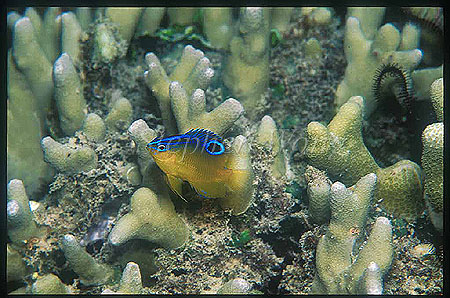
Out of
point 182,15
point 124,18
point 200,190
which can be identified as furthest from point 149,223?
point 182,15

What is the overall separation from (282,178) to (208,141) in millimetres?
983

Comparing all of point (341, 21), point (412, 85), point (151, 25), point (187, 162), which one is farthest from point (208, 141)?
point (341, 21)

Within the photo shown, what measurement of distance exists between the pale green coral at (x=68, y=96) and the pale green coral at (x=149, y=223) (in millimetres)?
1351

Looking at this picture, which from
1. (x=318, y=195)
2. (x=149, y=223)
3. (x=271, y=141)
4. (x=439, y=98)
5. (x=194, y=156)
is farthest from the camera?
(x=271, y=141)

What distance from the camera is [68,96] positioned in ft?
11.2

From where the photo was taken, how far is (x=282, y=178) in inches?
111

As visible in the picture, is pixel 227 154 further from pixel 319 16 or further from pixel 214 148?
pixel 319 16

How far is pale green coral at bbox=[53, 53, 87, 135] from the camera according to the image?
3.29 meters

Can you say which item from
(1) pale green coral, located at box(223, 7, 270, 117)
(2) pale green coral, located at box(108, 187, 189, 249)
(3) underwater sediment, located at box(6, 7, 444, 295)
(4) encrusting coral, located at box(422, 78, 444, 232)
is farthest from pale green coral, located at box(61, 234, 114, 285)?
(4) encrusting coral, located at box(422, 78, 444, 232)

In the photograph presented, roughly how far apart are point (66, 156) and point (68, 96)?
2.61ft

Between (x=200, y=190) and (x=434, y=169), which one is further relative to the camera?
(x=434, y=169)

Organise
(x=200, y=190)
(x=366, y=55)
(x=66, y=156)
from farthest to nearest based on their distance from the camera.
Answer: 1. (x=366, y=55)
2. (x=66, y=156)
3. (x=200, y=190)

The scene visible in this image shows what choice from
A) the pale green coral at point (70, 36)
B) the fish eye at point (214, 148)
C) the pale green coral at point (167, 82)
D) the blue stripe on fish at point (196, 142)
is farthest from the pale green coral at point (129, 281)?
the pale green coral at point (70, 36)

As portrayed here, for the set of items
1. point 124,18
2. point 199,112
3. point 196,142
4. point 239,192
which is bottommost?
point 239,192
